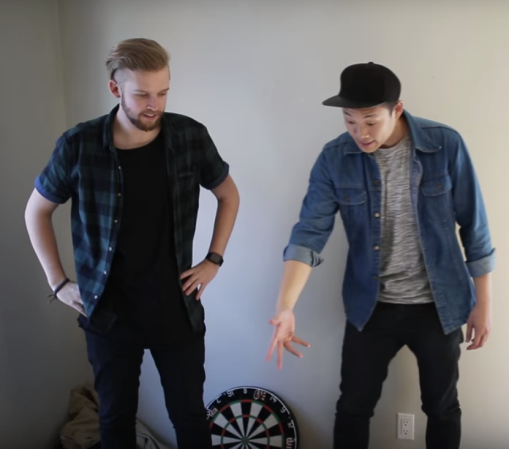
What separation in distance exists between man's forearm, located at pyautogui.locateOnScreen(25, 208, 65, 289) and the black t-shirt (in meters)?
0.18

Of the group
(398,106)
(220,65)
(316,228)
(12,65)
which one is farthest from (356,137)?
(12,65)

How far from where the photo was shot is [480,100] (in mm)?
1680

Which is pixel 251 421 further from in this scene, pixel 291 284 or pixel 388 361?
pixel 291 284

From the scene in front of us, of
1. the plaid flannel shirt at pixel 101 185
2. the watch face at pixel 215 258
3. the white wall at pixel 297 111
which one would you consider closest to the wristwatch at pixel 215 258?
the watch face at pixel 215 258

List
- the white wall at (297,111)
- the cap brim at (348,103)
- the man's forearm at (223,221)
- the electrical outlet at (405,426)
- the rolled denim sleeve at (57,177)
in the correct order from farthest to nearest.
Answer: the electrical outlet at (405,426) → the white wall at (297,111) → the man's forearm at (223,221) → the rolled denim sleeve at (57,177) → the cap brim at (348,103)

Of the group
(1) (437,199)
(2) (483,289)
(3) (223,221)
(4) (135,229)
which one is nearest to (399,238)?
(1) (437,199)

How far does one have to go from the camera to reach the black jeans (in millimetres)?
1496

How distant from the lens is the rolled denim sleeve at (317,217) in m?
1.47

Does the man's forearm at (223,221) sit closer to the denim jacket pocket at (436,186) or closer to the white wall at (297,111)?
the white wall at (297,111)

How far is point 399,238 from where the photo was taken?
146cm

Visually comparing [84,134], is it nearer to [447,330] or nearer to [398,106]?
[398,106]

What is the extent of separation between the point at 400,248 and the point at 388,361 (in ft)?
1.13

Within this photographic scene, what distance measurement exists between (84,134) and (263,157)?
25.8 inches

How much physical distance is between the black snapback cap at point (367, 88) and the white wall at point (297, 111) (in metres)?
0.42
